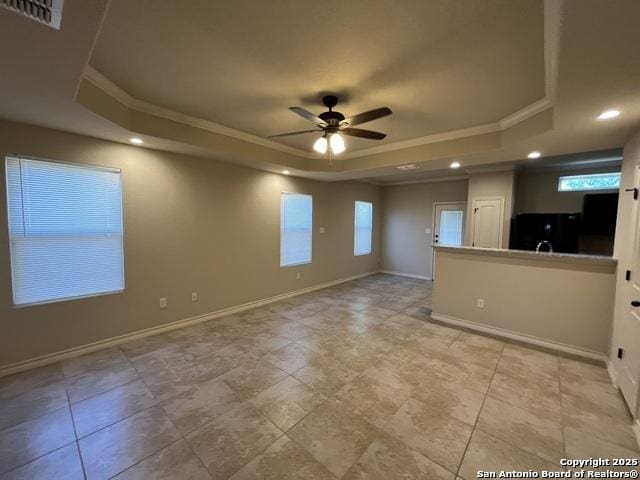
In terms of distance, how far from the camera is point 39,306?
270 centimetres

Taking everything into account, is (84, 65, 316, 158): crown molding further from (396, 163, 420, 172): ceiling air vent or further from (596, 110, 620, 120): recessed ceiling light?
(596, 110, 620, 120): recessed ceiling light

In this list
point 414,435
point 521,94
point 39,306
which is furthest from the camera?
point 39,306

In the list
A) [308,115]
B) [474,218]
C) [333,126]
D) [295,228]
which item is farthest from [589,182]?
[308,115]

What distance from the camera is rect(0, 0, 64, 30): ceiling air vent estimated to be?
107cm

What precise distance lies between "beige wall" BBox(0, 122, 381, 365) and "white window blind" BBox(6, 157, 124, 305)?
83mm

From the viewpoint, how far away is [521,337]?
341cm

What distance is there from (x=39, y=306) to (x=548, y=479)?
14.5 feet

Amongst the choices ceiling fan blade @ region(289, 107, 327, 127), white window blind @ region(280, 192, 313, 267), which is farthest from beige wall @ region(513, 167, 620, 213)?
ceiling fan blade @ region(289, 107, 327, 127)

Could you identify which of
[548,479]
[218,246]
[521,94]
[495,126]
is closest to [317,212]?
[218,246]

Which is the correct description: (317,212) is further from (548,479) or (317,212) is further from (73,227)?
(548,479)

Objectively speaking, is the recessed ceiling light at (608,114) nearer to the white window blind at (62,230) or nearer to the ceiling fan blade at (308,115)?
the ceiling fan blade at (308,115)

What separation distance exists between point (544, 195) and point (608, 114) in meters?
3.79

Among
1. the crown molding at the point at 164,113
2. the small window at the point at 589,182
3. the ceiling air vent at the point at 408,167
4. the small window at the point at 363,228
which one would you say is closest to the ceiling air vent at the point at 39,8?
the crown molding at the point at 164,113

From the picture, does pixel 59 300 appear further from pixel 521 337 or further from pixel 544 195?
pixel 544 195
